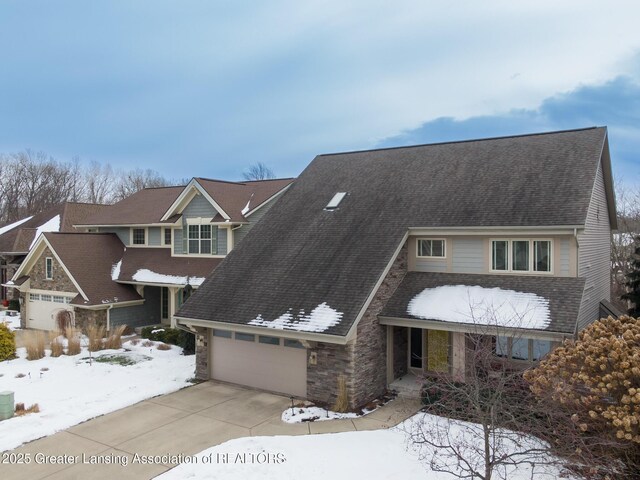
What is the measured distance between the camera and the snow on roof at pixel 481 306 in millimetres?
12125

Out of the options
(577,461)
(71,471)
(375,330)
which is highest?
(375,330)

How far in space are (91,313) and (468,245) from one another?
17.0 m

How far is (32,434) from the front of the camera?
11.1m

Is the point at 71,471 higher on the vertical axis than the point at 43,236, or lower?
lower

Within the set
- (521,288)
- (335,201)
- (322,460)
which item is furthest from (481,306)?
(335,201)

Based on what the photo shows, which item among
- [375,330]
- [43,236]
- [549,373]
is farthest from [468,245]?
[43,236]

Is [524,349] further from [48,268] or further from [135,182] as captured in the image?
[135,182]

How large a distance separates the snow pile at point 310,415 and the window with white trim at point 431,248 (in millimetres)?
5918

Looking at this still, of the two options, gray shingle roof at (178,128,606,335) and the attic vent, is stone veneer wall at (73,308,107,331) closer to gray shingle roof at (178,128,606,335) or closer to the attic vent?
gray shingle roof at (178,128,606,335)

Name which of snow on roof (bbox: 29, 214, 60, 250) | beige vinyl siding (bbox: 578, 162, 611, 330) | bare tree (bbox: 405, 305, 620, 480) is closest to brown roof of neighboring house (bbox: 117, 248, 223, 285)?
snow on roof (bbox: 29, 214, 60, 250)

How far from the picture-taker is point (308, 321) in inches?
509

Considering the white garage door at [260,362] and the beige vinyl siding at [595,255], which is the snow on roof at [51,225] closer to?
the white garage door at [260,362]

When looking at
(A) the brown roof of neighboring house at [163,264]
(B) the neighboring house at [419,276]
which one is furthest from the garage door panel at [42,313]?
(B) the neighboring house at [419,276]

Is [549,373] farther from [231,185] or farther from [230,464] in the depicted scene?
[231,185]
